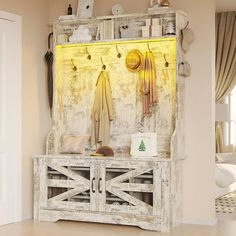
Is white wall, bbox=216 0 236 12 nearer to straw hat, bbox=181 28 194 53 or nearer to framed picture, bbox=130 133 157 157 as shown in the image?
straw hat, bbox=181 28 194 53

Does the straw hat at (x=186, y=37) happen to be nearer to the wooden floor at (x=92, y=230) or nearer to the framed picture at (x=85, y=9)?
the framed picture at (x=85, y=9)

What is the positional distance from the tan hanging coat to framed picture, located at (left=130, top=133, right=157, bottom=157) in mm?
473

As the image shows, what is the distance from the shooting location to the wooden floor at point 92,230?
6.26 m

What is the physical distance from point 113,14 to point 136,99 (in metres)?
1.02

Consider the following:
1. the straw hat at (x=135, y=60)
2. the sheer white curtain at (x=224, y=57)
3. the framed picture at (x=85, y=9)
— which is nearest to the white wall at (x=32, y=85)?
the framed picture at (x=85, y=9)

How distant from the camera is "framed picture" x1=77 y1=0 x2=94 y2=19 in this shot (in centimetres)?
715

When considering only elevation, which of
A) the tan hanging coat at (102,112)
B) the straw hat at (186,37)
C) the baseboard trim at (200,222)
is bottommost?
the baseboard trim at (200,222)

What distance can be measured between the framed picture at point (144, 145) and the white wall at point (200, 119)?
438mm

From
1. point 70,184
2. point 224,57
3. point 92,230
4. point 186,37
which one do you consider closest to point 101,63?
point 186,37

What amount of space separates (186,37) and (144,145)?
1.29m

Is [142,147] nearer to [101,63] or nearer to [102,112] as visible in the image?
[102,112]

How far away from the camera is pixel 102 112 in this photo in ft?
23.4

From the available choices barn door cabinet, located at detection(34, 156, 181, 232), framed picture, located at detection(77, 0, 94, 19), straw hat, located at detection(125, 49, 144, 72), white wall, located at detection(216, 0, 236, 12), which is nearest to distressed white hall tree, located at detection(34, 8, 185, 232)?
barn door cabinet, located at detection(34, 156, 181, 232)

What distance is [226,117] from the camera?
995 cm
